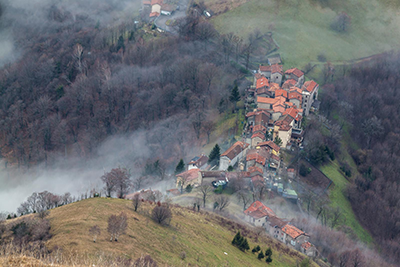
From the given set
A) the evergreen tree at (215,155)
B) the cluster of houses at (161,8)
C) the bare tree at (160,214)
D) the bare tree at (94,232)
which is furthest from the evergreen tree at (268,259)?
the cluster of houses at (161,8)

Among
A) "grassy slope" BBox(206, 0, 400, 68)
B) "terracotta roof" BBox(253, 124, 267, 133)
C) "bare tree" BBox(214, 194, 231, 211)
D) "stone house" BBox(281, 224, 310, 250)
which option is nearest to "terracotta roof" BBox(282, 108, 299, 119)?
"terracotta roof" BBox(253, 124, 267, 133)

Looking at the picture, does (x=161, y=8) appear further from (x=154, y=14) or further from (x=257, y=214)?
(x=257, y=214)

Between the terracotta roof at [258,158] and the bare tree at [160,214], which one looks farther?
the terracotta roof at [258,158]

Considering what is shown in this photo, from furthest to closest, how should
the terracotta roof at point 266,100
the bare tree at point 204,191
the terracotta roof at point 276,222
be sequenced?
1. the terracotta roof at point 266,100
2. the bare tree at point 204,191
3. the terracotta roof at point 276,222

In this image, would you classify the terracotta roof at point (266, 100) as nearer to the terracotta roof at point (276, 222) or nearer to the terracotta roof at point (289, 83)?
the terracotta roof at point (289, 83)

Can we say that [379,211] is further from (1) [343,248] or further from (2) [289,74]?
(2) [289,74]

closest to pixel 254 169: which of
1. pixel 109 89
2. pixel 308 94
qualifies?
pixel 308 94
